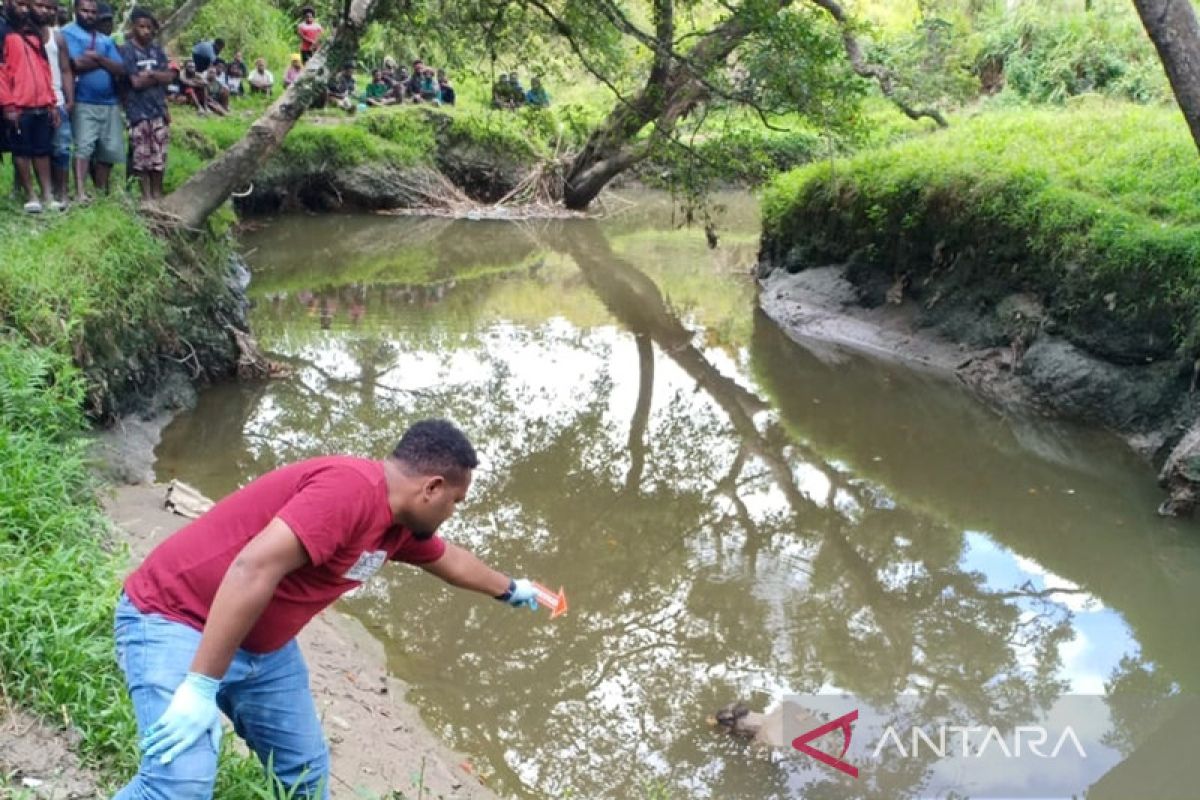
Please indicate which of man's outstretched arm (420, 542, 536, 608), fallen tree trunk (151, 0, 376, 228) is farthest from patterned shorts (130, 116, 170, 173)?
man's outstretched arm (420, 542, 536, 608)

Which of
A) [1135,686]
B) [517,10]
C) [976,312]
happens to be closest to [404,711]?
[1135,686]

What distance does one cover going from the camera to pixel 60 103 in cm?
798

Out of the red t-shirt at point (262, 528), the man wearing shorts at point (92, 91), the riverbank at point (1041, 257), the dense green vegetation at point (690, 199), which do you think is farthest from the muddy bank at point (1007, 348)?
the man wearing shorts at point (92, 91)

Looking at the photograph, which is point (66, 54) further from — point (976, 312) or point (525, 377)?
point (976, 312)

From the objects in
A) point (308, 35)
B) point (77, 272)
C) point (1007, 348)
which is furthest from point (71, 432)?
point (308, 35)

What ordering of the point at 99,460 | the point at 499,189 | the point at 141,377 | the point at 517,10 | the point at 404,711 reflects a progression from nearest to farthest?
the point at 404,711 → the point at 99,460 → the point at 141,377 → the point at 517,10 → the point at 499,189

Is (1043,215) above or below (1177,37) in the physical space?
below

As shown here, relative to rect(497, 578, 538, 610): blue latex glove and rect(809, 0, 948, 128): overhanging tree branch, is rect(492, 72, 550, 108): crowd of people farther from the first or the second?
rect(497, 578, 538, 610): blue latex glove

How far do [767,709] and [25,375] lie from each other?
13.0 ft

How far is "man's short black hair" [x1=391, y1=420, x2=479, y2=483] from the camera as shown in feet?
8.16

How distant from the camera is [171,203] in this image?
8.75 m

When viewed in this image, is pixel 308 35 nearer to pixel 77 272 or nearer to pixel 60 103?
pixel 60 103

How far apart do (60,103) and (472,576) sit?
22.4 ft

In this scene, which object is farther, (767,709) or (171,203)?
(171,203)
